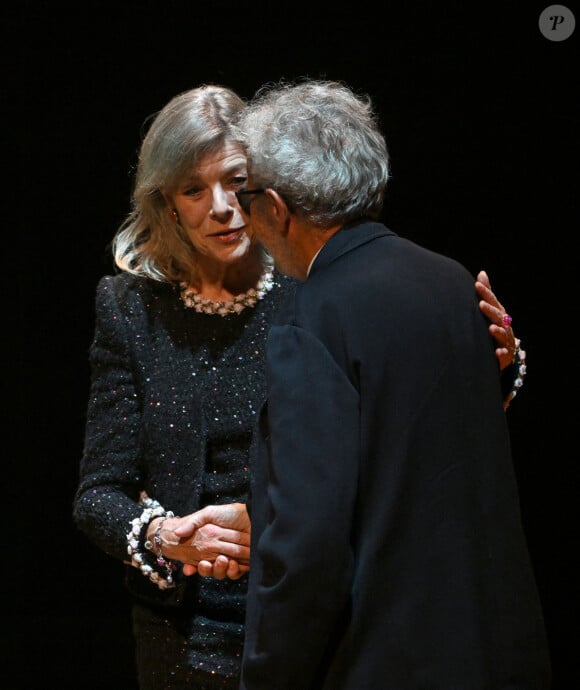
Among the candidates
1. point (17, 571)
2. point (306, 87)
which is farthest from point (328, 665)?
point (17, 571)

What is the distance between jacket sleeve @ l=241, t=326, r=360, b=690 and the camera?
1342mm

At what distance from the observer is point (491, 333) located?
162cm

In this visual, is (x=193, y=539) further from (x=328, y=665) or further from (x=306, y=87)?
(x=306, y=87)

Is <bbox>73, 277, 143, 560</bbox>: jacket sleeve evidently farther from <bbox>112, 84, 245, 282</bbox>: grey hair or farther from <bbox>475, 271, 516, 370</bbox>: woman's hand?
<bbox>475, 271, 516, 370</bbox>: woman's hand

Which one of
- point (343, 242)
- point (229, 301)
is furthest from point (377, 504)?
point (229, 301)

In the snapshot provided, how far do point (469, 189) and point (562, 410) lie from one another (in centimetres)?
62

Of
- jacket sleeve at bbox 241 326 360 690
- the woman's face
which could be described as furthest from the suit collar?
the woman's face

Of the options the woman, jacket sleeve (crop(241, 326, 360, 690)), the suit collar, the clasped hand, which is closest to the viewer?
jacket sleeve (crop(241, 326, 360, 690))

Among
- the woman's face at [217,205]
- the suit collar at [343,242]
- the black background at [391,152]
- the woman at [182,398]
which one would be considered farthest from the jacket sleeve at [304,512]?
the black background at [391,152]

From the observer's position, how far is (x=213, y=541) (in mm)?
1727

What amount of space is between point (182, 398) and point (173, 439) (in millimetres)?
74

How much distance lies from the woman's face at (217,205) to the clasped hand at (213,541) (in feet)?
1.54

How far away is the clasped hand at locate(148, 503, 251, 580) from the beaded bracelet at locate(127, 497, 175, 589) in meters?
0.03

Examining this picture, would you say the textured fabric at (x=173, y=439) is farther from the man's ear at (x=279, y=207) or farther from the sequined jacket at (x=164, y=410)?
the man's ear at (x=279, y=207)
